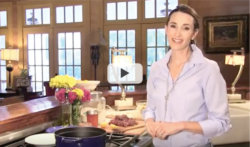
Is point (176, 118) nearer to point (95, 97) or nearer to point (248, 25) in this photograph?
point (95, 97)

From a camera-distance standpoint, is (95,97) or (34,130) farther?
(95,97)

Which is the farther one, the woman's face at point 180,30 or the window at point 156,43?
the window at point 156,43

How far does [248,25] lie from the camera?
6012mm

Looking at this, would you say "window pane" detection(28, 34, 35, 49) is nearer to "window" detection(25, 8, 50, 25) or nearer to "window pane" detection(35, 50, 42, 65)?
"window pane" detection(35, 50, 42, 65)

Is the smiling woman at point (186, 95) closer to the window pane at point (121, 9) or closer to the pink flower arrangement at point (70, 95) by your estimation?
the pink flower arrangement at point (70, 95)

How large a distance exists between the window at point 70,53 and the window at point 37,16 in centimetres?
57

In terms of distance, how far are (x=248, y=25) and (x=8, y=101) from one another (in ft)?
15.3

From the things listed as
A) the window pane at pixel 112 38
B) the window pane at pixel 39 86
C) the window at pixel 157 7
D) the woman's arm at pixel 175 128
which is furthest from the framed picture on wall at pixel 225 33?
the woman's arm at pixel 175 128

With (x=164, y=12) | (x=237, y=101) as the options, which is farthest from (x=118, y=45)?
(x=237, y=101)

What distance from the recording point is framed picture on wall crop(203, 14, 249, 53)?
238 inches

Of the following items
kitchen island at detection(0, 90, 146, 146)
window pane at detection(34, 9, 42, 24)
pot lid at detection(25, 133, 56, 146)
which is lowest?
pot lid at detection(25, 133, 56, 146)

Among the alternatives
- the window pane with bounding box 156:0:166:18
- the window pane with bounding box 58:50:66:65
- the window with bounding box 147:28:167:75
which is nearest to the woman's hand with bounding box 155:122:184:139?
the window with bounding box 147:28:167:75

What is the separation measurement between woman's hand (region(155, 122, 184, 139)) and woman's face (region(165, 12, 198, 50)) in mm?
337

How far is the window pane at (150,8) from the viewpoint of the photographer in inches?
274
